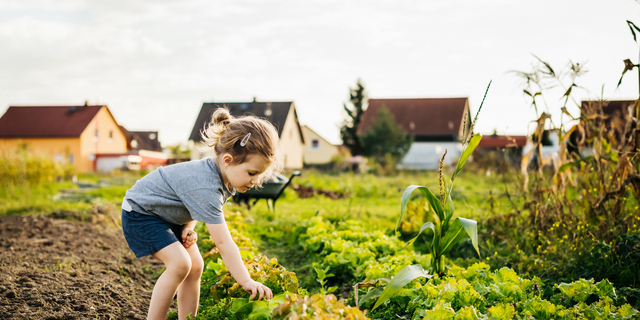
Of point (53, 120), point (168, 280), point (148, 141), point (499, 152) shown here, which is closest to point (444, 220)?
point (168, 280)

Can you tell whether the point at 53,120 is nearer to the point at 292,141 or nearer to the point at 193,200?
the point at 292,141

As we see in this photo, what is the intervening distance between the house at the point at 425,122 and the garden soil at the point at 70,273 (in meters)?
27.5

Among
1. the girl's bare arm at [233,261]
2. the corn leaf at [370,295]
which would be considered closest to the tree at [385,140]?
the corn leaf at [370,295]

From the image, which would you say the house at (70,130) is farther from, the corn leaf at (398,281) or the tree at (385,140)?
the corn leaf at (398,281)

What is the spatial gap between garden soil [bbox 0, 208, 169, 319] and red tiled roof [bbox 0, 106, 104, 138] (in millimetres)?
20968

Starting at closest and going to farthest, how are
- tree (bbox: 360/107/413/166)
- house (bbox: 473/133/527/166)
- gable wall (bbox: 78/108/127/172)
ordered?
house (bbox: 473/133/527/166), gable wall (bbox: 78/108/127/172), tree (bbox: 360/107/413/166)

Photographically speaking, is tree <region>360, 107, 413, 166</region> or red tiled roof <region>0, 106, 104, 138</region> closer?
red tiled roof <region>0, 106, 104, 138</region>

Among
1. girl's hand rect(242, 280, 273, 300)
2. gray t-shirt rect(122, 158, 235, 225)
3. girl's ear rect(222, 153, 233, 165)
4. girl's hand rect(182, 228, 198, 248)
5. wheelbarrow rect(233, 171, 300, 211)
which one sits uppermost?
girl's ear rect(222, 153, 233, 165)

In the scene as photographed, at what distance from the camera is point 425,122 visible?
111ft

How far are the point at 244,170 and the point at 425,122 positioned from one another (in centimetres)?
3299

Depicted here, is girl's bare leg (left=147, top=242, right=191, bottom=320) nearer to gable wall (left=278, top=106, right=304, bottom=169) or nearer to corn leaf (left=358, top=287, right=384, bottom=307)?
corn leaf (left=358, top=287, right=384, bottom=307)

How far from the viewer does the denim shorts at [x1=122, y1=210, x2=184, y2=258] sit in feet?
7.25

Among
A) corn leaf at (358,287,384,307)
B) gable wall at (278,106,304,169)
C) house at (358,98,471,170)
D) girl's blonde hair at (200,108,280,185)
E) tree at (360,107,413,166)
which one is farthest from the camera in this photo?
house at (358,98,471,170)

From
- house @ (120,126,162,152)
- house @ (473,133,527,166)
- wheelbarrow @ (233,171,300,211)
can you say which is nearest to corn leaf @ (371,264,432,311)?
house @ (473,133,527,166)
